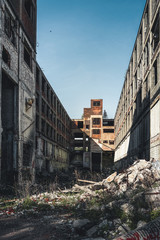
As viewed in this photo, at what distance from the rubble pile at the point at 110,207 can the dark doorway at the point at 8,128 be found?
2630mm

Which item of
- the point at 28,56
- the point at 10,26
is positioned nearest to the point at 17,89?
the point at 10,26

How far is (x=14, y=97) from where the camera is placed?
37.8ft

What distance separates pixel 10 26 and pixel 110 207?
31.8 ft

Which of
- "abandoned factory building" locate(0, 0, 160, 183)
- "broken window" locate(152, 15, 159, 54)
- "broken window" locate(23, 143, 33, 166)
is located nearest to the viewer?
"abandoned factory building" locate(0, 0, 160, 183)

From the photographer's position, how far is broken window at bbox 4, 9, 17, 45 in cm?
1062

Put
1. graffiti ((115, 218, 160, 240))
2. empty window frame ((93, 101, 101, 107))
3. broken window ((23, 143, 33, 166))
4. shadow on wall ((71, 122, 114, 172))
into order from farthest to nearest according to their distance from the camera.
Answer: empty window frame ((93, 101, 101, 107))
shadow on wall ((71, 122, 114, 172))
broken window ((23, 143, 33, 166))
graffiti ((115, 218, 160, 240))

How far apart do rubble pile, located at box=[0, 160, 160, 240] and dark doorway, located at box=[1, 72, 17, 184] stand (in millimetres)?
2630

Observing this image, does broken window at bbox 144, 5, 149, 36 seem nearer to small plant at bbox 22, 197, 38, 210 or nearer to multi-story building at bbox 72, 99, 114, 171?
small plant at bbox 22, 197, 38, 210

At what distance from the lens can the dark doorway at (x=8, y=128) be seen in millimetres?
11008

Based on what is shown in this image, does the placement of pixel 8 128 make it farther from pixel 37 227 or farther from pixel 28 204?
pixel 37 227

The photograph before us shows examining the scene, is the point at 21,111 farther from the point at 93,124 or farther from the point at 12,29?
the point at 93,124

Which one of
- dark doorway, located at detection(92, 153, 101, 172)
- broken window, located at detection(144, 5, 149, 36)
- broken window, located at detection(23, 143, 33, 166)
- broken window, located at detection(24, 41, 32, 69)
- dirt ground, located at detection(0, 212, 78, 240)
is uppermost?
broken window, located at detection(144, 5, 149, 36)

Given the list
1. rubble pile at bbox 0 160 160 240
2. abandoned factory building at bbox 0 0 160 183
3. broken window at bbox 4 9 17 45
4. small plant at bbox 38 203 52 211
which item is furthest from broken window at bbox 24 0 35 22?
small plant at bbox 38 203 52 211

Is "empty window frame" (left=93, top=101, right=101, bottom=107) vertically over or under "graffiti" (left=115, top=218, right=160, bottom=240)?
over
